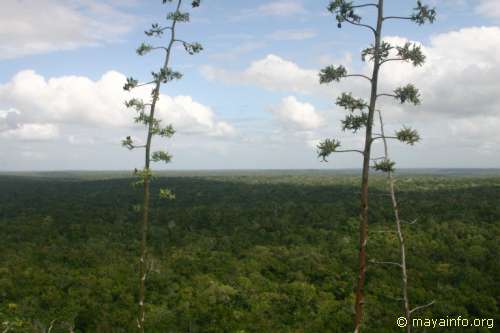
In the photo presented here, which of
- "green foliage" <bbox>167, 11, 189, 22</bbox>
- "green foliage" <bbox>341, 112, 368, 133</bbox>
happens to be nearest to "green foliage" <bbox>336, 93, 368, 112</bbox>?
"green foliage" <bbox>341, 112, 368, 133</bbox>

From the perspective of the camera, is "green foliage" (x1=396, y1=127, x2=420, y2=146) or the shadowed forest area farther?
the shadowed forest area

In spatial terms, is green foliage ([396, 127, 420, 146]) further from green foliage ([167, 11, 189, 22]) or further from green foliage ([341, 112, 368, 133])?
green foliage ([167, 11, 189, 22])

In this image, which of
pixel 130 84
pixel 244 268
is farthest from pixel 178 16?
pixel 244 268

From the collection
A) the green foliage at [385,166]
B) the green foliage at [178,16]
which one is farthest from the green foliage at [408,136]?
the green foliage at [178,16]

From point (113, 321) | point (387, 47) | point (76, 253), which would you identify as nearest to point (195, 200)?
point (76, 253)

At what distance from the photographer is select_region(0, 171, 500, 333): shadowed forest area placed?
31.2 m

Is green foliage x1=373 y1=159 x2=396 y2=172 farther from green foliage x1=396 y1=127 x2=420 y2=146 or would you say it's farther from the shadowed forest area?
the shadowed forest area

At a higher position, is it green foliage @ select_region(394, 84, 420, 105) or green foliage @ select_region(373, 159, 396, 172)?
green foliage @ select_region(394, 84, 420, 105)

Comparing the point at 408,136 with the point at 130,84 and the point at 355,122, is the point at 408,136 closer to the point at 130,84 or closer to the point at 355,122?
the point at 355,122

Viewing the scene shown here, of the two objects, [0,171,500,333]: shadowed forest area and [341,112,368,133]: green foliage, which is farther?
[0,171,500,333]: shadowed forest area

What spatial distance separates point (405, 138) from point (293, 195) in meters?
87.6

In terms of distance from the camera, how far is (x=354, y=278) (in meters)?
39.5

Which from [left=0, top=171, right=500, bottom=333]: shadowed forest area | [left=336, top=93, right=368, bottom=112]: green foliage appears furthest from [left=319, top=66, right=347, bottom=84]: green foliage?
[left=0, top=171, right=500, bottom=333]: shadowed forest area

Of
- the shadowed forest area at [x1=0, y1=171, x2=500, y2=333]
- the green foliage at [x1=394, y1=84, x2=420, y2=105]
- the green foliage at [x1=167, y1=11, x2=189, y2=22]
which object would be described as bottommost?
the shadowed forest area at [x1=0, y1=171, x2=500, y2=333]
